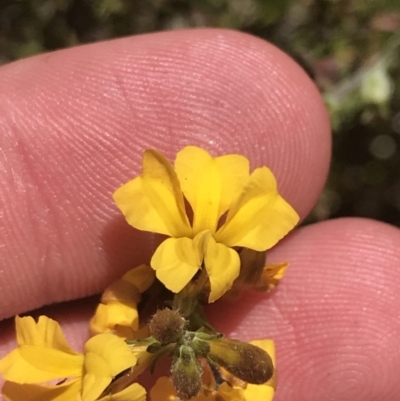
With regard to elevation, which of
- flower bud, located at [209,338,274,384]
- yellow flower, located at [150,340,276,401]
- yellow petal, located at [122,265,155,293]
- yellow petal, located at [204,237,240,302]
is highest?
yellow petal, located at [204,237,240,302]

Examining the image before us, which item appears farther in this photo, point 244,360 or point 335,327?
point 335,327

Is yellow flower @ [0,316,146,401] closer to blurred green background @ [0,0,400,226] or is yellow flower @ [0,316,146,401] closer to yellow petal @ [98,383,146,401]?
yellow petal @ [98,383,146,401]

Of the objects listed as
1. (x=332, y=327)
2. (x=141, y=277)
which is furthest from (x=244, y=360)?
(x=332, y=327)

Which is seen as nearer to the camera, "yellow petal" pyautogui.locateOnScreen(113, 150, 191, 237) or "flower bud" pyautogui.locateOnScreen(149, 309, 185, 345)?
"flower bud" pyautogui.locateOnScreen(149, 309, 185, 345)

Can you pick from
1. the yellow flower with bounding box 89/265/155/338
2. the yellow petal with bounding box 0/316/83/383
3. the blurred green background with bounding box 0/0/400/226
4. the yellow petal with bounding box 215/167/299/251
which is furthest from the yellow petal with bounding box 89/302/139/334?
the blurred green background with bounding box 0/0/400/226

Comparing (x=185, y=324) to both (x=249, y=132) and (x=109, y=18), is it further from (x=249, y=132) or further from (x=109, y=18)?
(x=109, y=18)

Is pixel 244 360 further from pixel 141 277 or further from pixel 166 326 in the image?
pixel 141 277

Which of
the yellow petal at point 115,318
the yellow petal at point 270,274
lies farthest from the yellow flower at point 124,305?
the yellow petal at point 270,274

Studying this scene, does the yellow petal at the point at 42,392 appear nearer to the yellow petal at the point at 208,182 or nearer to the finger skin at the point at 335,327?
the yellow petal at the point at 208,182
